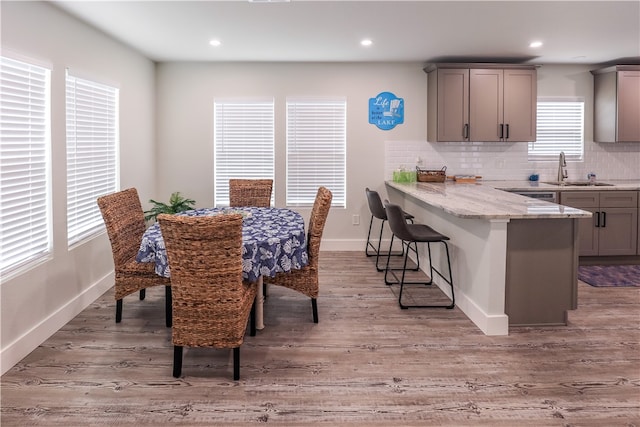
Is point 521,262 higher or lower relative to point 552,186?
lower

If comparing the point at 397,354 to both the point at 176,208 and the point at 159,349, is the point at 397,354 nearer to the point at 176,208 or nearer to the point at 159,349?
the point at 159,349

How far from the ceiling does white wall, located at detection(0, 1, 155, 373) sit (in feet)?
0.59

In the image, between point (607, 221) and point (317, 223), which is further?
point (607, 221)

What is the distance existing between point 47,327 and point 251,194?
2.28 m

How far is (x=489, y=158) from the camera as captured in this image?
237 inches

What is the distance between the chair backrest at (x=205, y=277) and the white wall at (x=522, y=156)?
3.81 metres

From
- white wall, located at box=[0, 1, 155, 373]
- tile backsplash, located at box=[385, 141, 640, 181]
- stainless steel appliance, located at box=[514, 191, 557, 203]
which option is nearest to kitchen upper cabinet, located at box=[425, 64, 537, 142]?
tile backsplash, located at box=[385, 141, 640, 181]

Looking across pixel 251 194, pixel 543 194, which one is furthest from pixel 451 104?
pixel 251 194

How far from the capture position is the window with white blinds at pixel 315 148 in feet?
19.6

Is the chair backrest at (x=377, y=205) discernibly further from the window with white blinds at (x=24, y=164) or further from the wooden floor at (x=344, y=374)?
the window with white blinds at (x=24, y=164)

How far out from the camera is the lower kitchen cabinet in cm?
522

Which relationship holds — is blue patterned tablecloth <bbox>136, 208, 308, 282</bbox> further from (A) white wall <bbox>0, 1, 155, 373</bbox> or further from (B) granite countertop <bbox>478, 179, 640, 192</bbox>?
(B) granite countertop <bbox>478, 179, 640, 192</bbox>

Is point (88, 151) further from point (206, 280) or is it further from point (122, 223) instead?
point (206, 280)

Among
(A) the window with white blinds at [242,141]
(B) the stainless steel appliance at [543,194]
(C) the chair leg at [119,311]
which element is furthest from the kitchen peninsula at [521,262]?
(A) the window with white blinds at [242,141]
